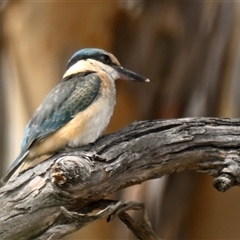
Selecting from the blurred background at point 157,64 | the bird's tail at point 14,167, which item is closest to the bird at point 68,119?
the bird's tail at point 14,167

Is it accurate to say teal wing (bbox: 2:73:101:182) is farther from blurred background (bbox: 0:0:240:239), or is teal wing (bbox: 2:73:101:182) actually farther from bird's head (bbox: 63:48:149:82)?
blurred background (bbox: 0:0:240:239)

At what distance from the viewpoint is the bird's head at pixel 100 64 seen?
120cm

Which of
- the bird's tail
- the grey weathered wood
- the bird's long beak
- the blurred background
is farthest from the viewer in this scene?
the blurred background

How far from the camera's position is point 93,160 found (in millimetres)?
924

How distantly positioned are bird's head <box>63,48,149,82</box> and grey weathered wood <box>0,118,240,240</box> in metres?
Result: 0.20

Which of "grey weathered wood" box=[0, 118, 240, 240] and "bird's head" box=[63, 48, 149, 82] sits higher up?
"bird's head" box=[63, 48, 149, 82]

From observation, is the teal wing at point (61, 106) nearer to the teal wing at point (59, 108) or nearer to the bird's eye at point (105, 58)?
the teal wing at point (59, 108)

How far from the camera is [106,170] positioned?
931 mm

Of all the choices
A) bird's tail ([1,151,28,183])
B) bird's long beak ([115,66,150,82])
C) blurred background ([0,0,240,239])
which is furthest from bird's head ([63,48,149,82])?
bird's tail ([1,151,28,183])

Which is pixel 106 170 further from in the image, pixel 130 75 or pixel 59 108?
pixel 130 75

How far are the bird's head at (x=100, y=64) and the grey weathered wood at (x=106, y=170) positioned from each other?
7.7 inches

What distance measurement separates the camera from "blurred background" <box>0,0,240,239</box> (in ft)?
4.42

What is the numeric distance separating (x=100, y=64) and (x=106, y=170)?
368 mm

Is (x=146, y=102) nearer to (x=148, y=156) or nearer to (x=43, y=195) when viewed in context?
(x=148, y=156)
